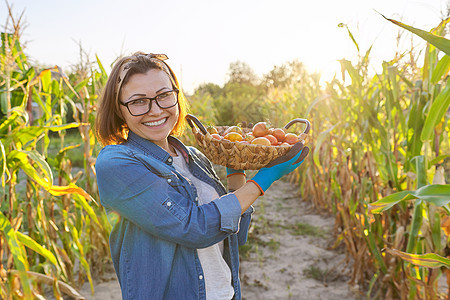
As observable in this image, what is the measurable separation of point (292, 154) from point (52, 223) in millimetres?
1745

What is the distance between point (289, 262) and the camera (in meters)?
3.28

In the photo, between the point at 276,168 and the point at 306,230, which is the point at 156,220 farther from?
the point at 306,230

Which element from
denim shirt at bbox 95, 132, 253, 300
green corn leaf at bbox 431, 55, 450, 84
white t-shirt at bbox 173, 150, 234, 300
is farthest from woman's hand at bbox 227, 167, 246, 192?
green corn leaf at bbox 431, 55, 450, 84

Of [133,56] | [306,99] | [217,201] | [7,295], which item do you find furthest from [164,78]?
[306,99]

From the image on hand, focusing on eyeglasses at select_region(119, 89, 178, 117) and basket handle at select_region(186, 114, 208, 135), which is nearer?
eyeglasses at select_region(119, 89, 178, 117)

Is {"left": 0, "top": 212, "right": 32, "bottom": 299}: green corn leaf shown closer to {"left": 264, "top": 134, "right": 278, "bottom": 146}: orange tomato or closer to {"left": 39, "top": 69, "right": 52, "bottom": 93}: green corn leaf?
{"left": 39, "top": 69, "right": 52, "bottom": 93}: green corn leaf

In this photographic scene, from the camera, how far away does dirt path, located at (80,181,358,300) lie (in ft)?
9.03

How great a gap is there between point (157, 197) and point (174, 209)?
6cm

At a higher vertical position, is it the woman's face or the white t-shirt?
the woman's face

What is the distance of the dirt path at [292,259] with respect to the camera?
2.78m

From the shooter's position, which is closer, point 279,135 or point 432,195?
point 432,195

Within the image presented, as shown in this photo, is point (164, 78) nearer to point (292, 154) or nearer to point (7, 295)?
point (292, 154)

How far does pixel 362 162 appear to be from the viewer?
8.57ft

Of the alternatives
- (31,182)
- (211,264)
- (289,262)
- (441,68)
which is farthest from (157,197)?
(289,262)
